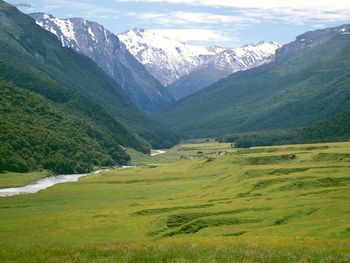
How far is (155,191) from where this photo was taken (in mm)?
177875

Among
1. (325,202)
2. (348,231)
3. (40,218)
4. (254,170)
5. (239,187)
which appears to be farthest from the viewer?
(254,170)

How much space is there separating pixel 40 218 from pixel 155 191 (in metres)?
63.2

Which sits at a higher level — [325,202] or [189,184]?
[325,202]

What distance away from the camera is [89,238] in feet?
294

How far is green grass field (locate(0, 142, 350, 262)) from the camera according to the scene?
43.3m

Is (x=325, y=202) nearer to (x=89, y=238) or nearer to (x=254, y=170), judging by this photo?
(x=89, y=238)

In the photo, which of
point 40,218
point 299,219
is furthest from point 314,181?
point 40,218

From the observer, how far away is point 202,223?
312ft

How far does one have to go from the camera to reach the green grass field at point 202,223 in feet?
142

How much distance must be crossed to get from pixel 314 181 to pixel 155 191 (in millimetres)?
57978

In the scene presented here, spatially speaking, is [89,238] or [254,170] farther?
[254,170]

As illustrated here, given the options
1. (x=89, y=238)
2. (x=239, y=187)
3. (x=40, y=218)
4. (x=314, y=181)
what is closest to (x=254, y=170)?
(x=239, y=187)

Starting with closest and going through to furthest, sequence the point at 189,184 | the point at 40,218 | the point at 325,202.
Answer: the point at 325,202 → the point at 40,218 → the point at 189,184

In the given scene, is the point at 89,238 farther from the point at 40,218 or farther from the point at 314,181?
the point at 314,181
